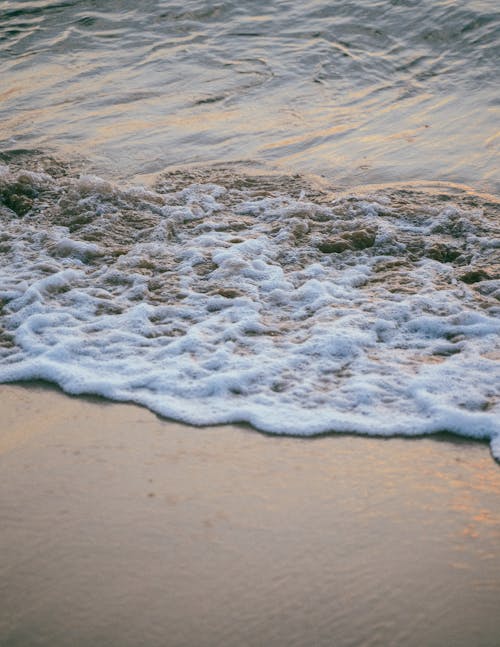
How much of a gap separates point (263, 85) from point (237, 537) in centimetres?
591

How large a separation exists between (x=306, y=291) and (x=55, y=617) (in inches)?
93.4

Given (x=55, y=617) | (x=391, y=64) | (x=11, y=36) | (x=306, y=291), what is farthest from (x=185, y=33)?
(x=55, y=617)

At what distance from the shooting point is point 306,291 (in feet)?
13.5

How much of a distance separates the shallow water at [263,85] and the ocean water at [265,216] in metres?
0.03

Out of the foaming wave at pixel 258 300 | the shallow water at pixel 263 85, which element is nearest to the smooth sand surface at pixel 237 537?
the foaming wave at pixel 258 300

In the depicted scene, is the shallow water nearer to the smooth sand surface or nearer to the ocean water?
the ocean water

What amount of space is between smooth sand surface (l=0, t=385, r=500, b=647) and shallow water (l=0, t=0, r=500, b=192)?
10.2 feet

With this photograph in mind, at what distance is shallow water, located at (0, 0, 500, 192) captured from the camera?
6.00 meters

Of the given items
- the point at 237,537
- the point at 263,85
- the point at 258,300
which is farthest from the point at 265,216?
the point at 237,537

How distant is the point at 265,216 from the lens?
5.08 meters

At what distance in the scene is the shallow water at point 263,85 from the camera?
600 cm

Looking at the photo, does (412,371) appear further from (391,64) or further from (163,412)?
(391,64)

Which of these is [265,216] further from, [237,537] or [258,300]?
[237,537]

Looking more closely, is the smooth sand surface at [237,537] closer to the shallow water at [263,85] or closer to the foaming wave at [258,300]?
the foaming wave at [258,300]
